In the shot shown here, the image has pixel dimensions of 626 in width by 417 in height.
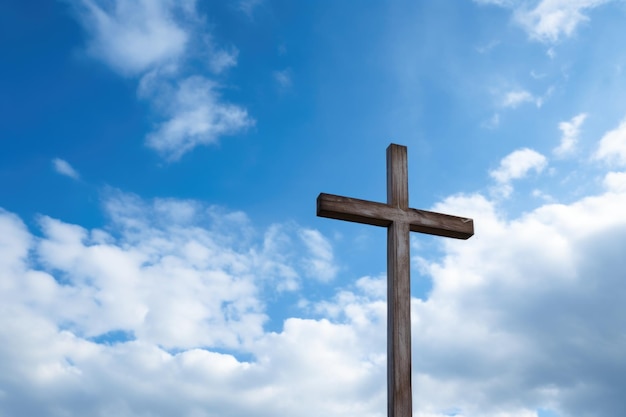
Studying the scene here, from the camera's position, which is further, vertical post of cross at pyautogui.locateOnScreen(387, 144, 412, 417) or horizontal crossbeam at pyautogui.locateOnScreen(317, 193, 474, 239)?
horizontal crossbeam at pyautogui.locateOnScreen(317, 193, 474, 239)

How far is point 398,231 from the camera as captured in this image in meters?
6.91

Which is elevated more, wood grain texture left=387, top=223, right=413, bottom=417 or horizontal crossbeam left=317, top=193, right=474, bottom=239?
horizontal crossbeam left=317, top=193, right=474, bottom=239

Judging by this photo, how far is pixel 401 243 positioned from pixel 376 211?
14.8 inches

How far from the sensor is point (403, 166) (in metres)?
7.25

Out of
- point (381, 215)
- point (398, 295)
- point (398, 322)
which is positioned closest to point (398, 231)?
point (381, 215)

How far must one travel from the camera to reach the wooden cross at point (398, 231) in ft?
20.9

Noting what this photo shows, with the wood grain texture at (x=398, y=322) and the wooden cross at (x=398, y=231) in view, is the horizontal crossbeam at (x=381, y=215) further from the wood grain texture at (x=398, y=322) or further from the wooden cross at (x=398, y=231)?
Result: the wood grain texture at (x=398, y=322)

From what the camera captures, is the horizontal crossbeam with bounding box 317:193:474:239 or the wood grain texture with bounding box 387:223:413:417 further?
the horizontal crossbeam with bounding box 317:193:474:239

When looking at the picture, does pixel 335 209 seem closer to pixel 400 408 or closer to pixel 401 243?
pixel 401 243

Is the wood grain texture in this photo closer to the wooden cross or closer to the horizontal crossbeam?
the wooden cross

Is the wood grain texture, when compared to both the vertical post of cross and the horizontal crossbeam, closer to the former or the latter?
the vertical post of cross

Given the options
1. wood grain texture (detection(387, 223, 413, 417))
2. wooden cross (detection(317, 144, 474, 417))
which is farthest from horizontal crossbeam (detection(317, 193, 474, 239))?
wood grain texture (detection(387, 223, 413, 417))

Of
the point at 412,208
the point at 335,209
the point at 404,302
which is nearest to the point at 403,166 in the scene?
the point at 412,208

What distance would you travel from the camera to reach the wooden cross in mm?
6363
